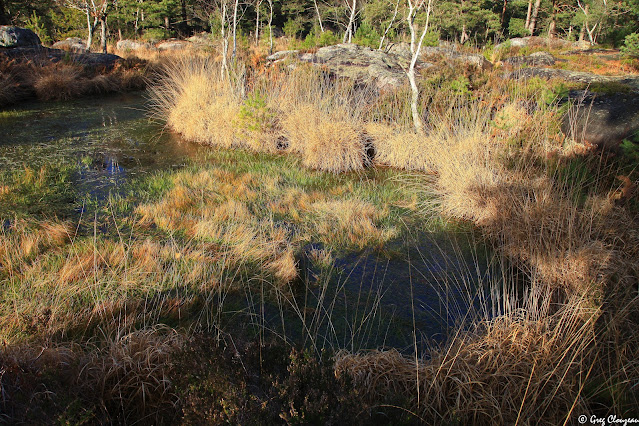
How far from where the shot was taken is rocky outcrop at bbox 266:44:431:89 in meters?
9.75

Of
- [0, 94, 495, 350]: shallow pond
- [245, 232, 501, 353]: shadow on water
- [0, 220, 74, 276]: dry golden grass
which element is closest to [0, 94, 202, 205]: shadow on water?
[0, 94, 495, 350]: shallow pond

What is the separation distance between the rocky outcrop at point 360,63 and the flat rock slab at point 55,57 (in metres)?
7.04

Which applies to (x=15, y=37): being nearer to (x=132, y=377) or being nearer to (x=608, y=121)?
(x=132, y=377)

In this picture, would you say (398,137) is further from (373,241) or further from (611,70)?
(611,70)

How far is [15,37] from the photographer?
14109 mm

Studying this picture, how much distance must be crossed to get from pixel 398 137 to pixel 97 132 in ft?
21.1

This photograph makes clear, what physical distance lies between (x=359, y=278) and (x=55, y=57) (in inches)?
597

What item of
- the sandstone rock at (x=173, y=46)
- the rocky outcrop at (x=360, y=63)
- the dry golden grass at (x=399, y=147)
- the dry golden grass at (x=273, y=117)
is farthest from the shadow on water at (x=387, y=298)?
the sandstone rock at (x=173, y=46)

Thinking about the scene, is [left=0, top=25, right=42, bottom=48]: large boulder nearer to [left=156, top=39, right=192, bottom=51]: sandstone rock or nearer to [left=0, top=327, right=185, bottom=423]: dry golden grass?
[left=156, top=39, right=192, bottom=51]: sandstone rock

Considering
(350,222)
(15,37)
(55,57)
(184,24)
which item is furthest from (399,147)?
(184,24)

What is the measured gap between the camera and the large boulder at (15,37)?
45.5ft

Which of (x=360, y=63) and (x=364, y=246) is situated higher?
(x=360, y=63)

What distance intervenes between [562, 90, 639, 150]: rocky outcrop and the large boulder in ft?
55.8

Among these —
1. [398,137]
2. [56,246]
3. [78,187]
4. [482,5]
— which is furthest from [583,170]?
[482,5]
